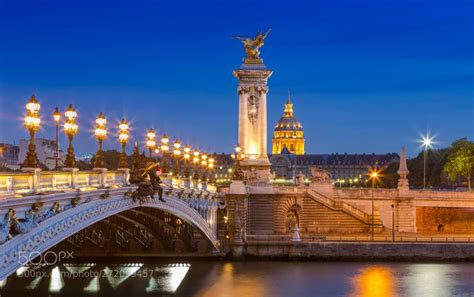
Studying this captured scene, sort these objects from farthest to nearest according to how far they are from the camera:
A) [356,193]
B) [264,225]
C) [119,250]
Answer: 1. [356,193]
2. [264,225]
3. [119,250]

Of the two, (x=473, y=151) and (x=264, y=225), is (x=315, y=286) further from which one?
(x=473, y=151)

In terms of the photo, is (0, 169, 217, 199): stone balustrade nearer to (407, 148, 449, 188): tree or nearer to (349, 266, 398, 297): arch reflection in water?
(349, 266, 398, 297): arch reflection in water

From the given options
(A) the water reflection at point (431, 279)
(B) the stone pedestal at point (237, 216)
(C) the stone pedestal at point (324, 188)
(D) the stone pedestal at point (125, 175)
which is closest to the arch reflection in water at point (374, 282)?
(A) the water reflection at point (431, 279)

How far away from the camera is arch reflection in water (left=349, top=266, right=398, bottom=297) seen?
47766 millimetres

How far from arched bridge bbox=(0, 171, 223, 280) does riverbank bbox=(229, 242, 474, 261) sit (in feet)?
80.1

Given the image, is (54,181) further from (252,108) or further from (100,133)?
(252,108)

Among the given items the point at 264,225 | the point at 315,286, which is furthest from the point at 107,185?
the point at 264,225

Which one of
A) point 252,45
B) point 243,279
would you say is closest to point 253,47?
point 252,45

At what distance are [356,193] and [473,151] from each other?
880 inches

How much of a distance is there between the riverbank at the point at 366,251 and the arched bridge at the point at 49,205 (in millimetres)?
24412

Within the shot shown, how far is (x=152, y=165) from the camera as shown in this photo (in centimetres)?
3850

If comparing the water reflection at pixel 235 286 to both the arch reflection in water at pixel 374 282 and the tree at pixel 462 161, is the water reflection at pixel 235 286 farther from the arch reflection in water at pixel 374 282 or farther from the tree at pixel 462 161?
the tree at pixel 462 161

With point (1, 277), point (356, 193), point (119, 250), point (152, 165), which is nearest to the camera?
point (1, 277)

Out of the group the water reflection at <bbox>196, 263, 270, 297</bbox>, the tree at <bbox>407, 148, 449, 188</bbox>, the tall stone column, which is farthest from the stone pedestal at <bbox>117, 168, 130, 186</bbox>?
the tree at <bbox>407, 148, 449, 188</bbox>
